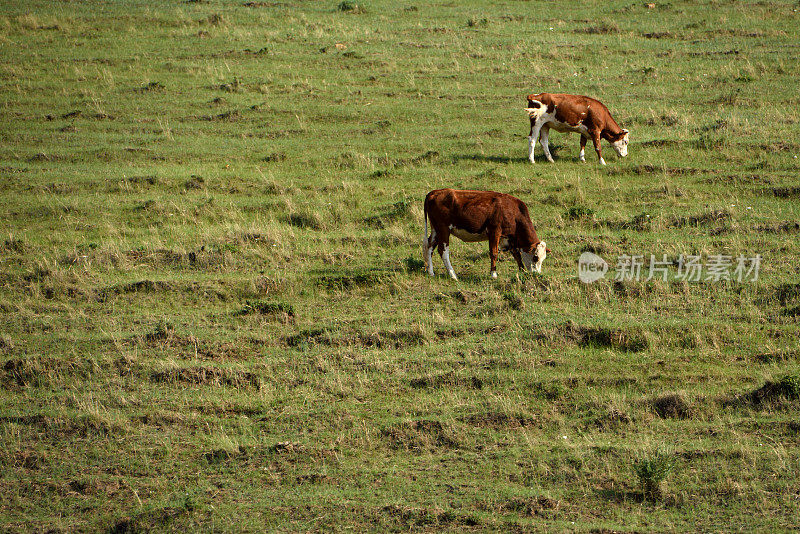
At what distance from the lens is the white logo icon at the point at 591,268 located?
16.5 meters

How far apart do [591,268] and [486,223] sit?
2.09 m

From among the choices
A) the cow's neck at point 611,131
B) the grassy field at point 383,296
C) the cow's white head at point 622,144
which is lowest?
the grassy field at point 383,296

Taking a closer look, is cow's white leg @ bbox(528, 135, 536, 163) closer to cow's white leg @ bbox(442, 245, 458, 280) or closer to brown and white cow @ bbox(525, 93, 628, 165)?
brown and white cow @ bbox(525, 93, 628, 165)

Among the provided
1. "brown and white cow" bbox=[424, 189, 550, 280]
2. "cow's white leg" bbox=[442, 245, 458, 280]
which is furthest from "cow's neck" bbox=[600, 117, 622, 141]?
"cow's white leg" bbox=[442, 245, 458, 280]

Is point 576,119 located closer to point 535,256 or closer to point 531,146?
point 531,146

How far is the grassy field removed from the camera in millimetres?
11156

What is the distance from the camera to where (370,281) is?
16.8 meters

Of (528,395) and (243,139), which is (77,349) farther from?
(243,139)

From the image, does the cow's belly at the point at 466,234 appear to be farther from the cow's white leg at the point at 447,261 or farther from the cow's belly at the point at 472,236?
the cow's white leg at the point at 447,261

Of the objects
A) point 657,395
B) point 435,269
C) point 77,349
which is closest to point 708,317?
point 657,395

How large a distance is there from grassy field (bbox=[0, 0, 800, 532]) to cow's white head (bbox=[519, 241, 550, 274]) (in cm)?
42

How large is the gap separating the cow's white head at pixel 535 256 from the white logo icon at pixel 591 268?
73 cm
